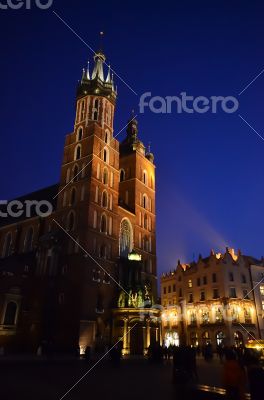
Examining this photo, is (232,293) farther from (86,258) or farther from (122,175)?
(122,175)

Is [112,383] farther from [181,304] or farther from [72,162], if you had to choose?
[181,304]

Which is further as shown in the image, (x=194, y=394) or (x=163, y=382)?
(x=163, y=382)

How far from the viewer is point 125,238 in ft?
159

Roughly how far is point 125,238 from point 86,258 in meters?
10.5

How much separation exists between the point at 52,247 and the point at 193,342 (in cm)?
2703

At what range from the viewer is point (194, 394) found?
8898mm

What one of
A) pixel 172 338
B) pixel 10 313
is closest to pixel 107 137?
pixel 10 313

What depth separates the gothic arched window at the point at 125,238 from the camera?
47.3 metres

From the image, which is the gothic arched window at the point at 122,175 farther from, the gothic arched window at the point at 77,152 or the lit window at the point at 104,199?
the lit window at the point at 104,199

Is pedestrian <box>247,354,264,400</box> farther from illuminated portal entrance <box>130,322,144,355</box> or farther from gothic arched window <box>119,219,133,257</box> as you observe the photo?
gothic arched window <box>119,219,133,257</box>

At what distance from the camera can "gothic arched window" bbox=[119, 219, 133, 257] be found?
47281 mm

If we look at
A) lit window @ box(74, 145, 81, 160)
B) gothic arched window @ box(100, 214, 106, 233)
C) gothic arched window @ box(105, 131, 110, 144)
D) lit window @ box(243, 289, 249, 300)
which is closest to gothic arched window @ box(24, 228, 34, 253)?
gothic arched window @ box(100, 214, 106, 233)

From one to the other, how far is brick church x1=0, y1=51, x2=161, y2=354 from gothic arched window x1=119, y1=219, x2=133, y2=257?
0.15 metres

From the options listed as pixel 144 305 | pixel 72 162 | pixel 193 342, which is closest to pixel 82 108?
pixel 72 162
